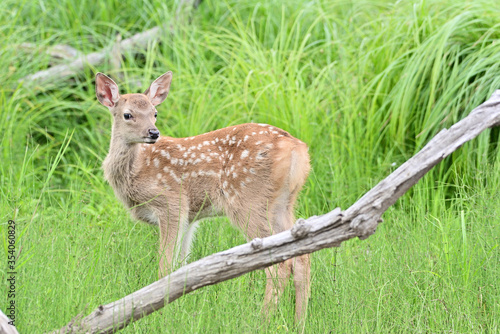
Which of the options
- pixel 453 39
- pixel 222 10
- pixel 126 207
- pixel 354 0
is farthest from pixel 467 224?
pixel 222 10

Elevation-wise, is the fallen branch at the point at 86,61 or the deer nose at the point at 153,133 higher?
the deer nose at the point at 153,133

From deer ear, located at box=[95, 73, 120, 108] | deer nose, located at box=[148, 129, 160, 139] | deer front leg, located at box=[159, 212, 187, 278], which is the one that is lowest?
deer front leg, located at box=[159, 212, 187, 278]

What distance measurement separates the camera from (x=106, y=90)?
4.49 metres

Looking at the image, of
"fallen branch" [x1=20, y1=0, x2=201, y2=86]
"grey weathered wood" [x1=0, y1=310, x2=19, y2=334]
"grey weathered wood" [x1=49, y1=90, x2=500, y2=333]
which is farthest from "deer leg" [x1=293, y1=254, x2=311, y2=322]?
"fallen branch" [x1=20, y1=0, x2=201, y2=86]

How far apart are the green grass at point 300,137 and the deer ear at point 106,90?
464 mm

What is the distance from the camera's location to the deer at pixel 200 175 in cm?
405

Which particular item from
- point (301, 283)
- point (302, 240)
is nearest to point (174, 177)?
point (301, 283)

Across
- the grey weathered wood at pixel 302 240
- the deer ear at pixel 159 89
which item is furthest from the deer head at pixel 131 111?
the grey weathered wood at pixel 302 240

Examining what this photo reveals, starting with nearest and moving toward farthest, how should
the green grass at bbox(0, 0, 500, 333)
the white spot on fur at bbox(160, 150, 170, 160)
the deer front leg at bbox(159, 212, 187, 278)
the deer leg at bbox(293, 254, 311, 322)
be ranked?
the green grass at bbox(0, 0, 500, 333) < the deer leg at bbox(293, 254, 311, 322) < the deer front leg at bbox(159, 212, 187, 278) < the white spot on fur at bbox(160, 150, 170, 160)

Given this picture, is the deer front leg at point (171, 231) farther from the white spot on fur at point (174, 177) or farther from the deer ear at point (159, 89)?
the deer ear at point (159, 89)

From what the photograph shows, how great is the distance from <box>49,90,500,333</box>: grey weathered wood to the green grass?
0.15 meters

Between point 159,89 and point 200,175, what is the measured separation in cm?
76

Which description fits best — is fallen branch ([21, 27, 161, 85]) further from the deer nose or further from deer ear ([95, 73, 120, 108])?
the deer nose

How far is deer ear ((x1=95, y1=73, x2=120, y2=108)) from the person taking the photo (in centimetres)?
441
